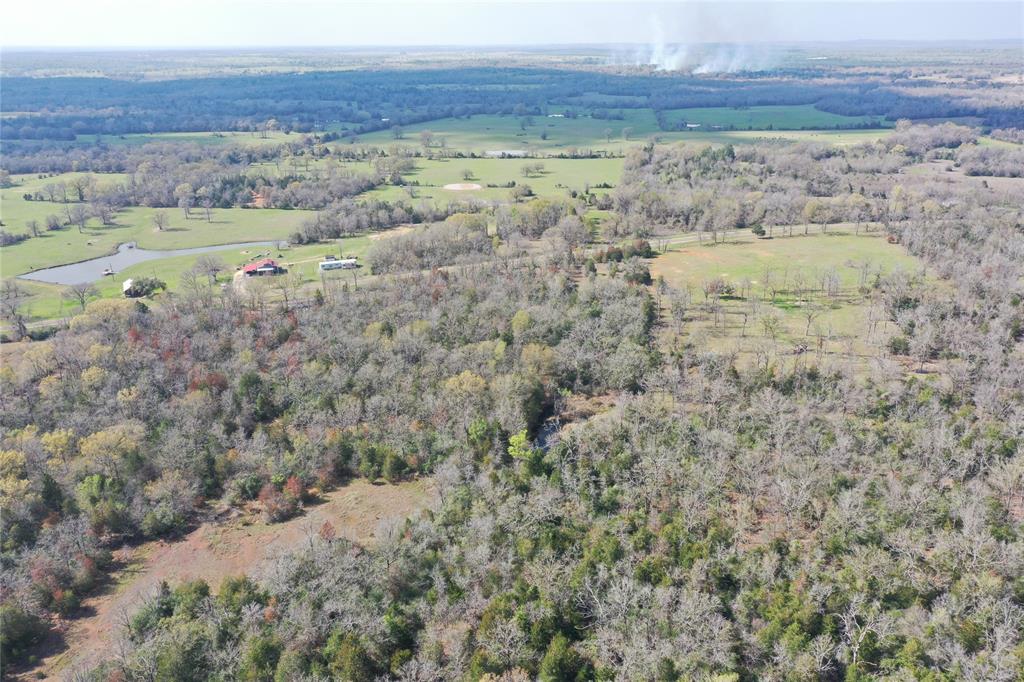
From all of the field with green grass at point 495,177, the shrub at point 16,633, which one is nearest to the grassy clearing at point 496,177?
the field with green grass at point 495,177

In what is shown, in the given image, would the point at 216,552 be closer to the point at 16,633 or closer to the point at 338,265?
the point at 16,633

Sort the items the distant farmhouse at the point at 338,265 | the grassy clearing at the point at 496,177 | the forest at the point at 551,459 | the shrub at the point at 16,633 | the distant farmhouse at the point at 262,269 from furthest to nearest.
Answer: the grassy clearing at the point at 496,177
the distant farmhouse at the point at 338,265
the distant farmhouse at the point at 262,269
the shrub at the point at 16,633
the forest at the point at 551,459

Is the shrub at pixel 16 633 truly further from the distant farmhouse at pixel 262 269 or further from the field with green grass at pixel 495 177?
the field with green grass at pixel 495 177

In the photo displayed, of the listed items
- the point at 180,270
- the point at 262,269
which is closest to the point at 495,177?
the point at 262,269

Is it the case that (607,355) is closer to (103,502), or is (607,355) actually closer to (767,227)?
(103,502)

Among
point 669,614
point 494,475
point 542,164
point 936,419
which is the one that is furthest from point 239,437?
point 542,164

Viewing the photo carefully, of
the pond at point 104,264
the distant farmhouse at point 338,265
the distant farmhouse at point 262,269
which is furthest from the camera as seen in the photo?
the pond at point 104,264

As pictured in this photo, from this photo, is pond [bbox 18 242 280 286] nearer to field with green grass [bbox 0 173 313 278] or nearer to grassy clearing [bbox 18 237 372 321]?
field with green grass [bbox 0 173 313 278]
